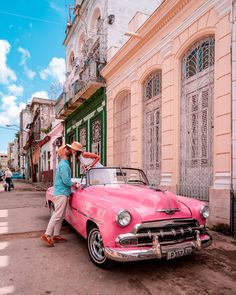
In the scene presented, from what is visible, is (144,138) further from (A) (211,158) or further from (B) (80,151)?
(B) (80,151)

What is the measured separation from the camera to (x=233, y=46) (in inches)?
222

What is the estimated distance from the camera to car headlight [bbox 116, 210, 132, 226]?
3152mm

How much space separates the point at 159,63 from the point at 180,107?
1934mm

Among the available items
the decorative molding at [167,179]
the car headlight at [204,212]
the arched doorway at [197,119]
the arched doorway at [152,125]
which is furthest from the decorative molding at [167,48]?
the car headlight at [204,212]

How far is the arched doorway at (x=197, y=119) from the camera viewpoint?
6.73 metres

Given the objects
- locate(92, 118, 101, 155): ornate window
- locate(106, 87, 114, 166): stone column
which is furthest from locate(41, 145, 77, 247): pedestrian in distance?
locate(92, 118, 101, 155): ornate window

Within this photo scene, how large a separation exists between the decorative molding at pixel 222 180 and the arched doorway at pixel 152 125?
3.10 m

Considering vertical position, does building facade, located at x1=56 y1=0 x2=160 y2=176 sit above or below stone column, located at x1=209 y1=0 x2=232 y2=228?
above

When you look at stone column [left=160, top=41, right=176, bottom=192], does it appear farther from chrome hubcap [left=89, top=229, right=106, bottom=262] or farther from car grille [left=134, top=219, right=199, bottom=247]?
chrome hubcap [left=89, top=229, right=106, bottom=262]

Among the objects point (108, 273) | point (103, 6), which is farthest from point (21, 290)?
point (103, 6)

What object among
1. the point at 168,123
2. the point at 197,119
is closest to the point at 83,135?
the point at 168,123

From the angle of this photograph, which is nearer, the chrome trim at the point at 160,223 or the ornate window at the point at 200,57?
the chrome trim at the point at 160,223

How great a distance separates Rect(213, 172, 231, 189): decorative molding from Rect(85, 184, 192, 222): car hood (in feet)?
7.08

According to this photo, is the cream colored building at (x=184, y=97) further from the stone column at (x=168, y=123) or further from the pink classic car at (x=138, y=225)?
the pink classic car at (x=138, y=225)
